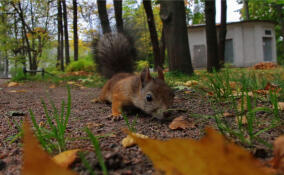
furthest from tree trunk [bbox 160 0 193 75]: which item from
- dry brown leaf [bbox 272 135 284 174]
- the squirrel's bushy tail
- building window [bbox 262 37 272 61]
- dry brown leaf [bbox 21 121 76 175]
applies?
building window [bbox 262 37 272 61]

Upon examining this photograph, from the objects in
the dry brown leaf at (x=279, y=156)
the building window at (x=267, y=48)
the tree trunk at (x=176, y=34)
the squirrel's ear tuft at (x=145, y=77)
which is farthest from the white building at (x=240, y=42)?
the dry brown leaf at (x=279, y=156)

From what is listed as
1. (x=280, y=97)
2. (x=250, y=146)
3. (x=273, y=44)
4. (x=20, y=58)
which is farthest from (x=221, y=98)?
(x=273, y=44)

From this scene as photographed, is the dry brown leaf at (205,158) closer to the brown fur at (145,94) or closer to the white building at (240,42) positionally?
the brown fur at (145,94)

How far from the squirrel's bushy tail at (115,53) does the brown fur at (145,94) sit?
131 cm

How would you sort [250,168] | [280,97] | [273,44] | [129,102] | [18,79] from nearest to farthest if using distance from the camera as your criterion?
[250,168], [280,97], [129,102], [18,79], [273,44]

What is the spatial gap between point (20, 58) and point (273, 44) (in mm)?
17102

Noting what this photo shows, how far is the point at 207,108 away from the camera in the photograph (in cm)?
194

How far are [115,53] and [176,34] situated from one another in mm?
1387

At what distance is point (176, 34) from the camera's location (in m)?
4.62

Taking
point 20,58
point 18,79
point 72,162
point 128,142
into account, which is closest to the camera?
point 72,162

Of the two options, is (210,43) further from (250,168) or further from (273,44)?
(273,44)

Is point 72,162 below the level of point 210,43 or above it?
below

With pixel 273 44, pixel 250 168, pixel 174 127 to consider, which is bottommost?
pixel 174 127

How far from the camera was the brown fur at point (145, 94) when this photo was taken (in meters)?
1.95
